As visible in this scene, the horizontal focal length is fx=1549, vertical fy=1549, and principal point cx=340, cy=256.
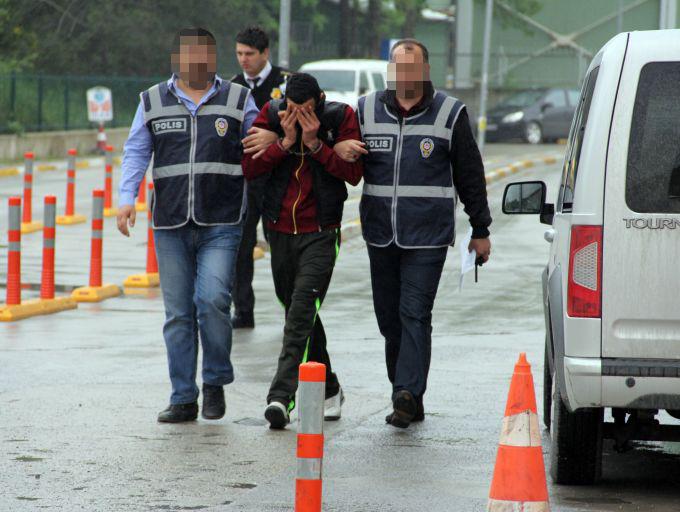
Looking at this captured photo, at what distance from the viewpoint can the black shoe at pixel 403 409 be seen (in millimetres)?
7586

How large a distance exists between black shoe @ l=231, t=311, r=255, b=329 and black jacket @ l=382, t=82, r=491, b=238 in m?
3.91

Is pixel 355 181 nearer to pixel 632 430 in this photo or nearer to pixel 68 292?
pixel 632 430

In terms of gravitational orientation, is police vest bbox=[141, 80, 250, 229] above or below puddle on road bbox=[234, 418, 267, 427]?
above

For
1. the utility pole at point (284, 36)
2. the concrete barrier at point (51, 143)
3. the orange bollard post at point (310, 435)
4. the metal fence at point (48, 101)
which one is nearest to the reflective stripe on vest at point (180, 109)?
the orange bollard post at point (310, 435)

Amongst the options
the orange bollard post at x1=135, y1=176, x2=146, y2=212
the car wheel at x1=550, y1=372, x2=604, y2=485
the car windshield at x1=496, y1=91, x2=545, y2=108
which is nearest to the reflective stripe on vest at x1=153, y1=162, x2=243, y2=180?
the car wheel at x1=550, y1=372, x2=604, y2=485

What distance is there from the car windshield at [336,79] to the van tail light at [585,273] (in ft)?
98.1

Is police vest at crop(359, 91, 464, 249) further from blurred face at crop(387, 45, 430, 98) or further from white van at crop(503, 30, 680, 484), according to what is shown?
white van at crop(503, 30, 680, 484)

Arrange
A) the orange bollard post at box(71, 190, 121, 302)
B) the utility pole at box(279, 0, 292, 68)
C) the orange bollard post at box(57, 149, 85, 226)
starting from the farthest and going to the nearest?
the utility pole at box(279, 0, 292, 68), the orange bollard post at box(57, 149, 85, 226), the orange bollard post at box(71, 190, 121, 302)

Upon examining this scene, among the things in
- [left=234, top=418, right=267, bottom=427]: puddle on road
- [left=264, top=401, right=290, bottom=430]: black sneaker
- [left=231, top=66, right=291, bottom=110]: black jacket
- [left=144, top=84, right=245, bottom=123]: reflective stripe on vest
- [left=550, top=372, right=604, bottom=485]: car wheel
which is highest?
[left=231, top=66, right=291, bottom=110]: black jacket

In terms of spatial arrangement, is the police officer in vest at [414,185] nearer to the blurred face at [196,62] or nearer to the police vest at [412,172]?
the police vest at [412,172]

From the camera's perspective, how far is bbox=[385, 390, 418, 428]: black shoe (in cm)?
759

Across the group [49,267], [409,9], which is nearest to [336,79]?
[409,9]

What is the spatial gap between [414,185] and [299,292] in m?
0.77

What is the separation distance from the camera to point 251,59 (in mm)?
10641
